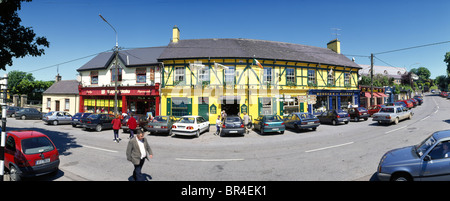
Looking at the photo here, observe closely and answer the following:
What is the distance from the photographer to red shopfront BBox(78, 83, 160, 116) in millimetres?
22078

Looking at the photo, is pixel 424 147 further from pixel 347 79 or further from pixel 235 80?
pixel 347 79

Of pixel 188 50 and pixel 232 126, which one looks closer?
pixel 232 126

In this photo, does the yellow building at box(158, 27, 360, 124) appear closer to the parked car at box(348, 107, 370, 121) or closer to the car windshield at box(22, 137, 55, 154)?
the parked car at box(348, 107, 370, 121)

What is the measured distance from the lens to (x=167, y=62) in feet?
68.6

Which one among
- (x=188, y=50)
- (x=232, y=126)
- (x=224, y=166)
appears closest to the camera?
(x=224, y=166)

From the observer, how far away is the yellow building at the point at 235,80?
1994cm

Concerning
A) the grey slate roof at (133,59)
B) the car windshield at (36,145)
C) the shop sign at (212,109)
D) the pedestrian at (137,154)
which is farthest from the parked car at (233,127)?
the grey slate roof at (133,59)

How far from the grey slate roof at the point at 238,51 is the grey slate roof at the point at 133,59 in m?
2.09

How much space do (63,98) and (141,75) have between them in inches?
619

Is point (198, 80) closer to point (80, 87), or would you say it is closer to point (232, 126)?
point (232, 126)

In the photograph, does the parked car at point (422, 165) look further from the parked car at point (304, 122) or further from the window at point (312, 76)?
the window at point (312, 76)

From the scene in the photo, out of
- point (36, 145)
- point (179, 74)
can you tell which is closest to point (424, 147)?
point (36, 145)
